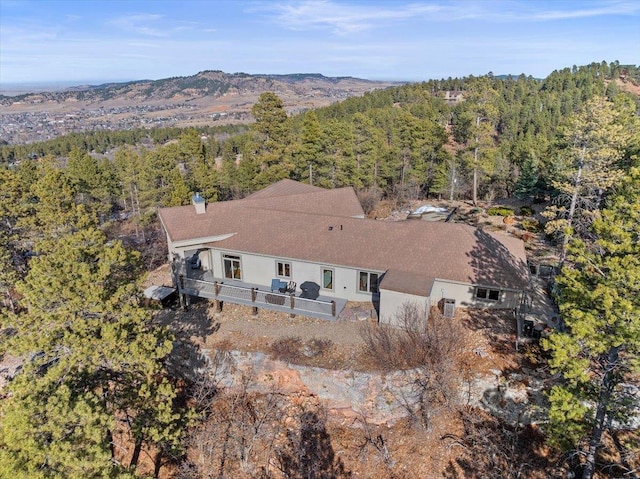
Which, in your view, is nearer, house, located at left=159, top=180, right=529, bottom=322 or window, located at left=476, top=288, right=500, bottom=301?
house, located at left=159, top=180, right=529, bottom=322

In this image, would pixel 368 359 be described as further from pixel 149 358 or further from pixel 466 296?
pixel 149 358

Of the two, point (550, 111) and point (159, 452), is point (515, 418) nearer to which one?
point (159, 452)

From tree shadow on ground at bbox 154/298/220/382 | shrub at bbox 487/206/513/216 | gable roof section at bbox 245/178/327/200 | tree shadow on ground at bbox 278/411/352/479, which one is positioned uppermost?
gable roof section at bbox 245/178/327/200

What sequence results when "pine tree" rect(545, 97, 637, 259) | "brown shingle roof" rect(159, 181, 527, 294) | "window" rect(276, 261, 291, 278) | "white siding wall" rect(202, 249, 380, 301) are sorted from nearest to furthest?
"brown shingle roof" rect(159, 181, 527, 294), "white siding wall" rect(202, 249, 380, 301), "pine tree" rect(545, 97, 637, 259), "window" rect(276, 261, 291, 278)

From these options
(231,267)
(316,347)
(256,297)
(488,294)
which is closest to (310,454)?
(316,347)

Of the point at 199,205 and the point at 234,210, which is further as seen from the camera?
the point at 234,210

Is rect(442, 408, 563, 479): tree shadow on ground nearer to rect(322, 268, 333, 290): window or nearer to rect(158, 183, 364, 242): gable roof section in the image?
rect(322, 268, 333, 290): window

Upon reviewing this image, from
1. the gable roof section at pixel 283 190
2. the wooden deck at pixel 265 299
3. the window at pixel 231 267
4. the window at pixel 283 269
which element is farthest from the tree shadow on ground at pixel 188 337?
the gable roof section at pixel 283 190

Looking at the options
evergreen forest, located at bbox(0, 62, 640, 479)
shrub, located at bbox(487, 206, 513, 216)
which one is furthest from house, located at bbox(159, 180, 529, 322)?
shrub, located at bbox(487, 206, 513, 216)

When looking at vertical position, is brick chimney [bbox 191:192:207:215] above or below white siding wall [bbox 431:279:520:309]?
above
